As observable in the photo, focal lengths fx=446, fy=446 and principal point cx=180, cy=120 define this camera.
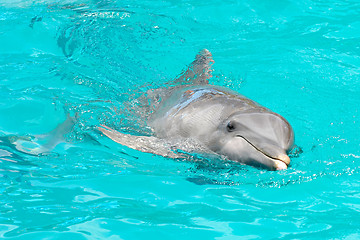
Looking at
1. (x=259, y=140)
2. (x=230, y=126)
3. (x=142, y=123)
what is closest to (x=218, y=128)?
(x=230, y=126)

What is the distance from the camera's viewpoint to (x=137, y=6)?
1209 cm

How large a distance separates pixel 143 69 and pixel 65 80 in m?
1.61

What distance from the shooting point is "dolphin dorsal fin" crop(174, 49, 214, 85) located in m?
8.37

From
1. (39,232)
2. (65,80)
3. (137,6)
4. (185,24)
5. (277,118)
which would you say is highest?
(137,6)

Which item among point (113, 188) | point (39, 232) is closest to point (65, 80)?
point (113, 188)

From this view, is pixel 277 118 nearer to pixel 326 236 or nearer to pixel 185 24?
pixel 326 236

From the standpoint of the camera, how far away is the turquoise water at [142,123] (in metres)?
5.15

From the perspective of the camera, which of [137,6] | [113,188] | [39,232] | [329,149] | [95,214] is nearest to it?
[39,232]

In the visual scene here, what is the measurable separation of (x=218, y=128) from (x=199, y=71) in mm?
3012

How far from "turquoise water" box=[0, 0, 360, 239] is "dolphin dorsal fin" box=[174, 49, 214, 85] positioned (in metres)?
0.41

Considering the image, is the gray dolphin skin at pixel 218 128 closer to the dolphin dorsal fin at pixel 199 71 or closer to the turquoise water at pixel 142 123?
the turquoise water at pixel 142 123

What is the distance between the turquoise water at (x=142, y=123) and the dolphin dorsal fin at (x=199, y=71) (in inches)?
16.1

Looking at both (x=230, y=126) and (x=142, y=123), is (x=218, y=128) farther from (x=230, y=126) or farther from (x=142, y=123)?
(x=142, y=123)

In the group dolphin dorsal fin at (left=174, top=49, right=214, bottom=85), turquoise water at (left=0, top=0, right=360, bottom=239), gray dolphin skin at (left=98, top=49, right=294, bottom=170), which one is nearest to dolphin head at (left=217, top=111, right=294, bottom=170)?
gray dolphin skin at (left=98, top=49, right=294, bottom=170)
